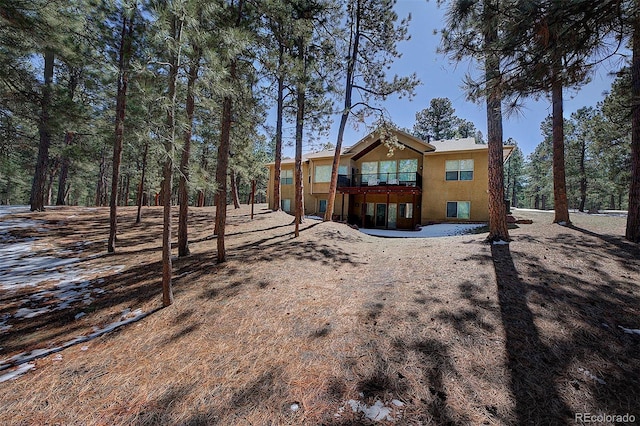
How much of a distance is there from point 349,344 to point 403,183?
53.3 ft

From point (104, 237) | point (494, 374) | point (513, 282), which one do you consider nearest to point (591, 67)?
point (513, 282)

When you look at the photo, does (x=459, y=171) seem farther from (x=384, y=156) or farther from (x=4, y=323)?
(x=4, y=323)

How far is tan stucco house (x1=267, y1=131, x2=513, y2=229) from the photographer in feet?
53.3

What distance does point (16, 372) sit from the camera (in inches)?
126

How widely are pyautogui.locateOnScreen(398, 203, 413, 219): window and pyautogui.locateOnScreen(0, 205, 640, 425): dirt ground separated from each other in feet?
37.8

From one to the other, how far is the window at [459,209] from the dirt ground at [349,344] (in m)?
10.1

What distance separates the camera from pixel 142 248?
349 inches

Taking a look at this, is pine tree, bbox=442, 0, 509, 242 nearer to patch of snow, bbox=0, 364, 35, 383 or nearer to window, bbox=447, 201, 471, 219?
patch of snow, bbox=0, 364, 35, 383

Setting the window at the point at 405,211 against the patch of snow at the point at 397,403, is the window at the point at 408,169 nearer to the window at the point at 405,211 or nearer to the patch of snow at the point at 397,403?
the window at the point at 405,211

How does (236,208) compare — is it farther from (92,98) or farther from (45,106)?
(45,106)

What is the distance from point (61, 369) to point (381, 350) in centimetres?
411

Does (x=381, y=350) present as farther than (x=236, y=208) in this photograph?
No

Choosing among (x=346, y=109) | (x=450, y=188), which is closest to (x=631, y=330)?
(x=346, y=109)

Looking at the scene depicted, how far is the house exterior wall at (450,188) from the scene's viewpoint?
15.9 m
